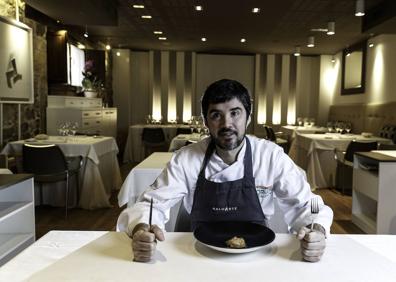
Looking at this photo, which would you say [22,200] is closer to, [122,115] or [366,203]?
[366,203]

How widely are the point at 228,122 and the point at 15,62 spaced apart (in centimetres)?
411

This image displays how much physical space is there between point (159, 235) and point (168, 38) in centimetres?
737

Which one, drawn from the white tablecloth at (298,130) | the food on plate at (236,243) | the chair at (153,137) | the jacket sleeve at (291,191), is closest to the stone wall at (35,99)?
the chair at (153,137)

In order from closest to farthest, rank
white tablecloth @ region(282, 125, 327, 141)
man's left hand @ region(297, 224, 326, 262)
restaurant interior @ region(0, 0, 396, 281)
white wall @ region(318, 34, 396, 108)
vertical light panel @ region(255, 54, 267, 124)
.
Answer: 1. man's left hand @ region(297, 224, 326, 262)
2. restaurant interior @ region(0, 0, 396, 281)
3. white wall @ region(318, 34, 396, 108)
4. white tablecloth @ region(282, 125, 327, 141)
5. vertical light panel @ region(255, 54, 267, 124)

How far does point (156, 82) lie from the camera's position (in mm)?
9828

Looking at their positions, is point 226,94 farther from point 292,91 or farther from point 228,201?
point 292,91

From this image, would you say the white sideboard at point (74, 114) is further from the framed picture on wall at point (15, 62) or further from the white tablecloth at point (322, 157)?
the white tablecloth at point (322, 157)

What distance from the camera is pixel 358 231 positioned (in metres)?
3.80

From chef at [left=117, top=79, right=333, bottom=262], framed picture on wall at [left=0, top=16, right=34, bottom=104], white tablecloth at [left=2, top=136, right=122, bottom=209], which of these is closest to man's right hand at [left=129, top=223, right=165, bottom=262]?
chef at [left=117, top=79, right=333, bottom=262]

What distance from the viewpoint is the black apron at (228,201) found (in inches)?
57.7

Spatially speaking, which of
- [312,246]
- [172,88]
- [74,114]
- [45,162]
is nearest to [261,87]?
[172,88]

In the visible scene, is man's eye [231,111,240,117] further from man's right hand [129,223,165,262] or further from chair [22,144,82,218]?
chair [22,144,82,218]

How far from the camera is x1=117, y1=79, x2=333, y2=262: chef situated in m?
1.47

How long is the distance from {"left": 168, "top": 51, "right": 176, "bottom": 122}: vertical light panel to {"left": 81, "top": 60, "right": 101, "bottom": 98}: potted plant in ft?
8.67
